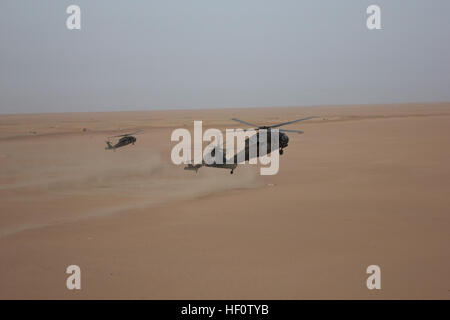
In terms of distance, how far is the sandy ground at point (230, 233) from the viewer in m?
8.73

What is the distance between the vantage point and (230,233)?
12125mm

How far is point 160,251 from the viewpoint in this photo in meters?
10.7

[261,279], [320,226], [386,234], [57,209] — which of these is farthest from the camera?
[57,209]

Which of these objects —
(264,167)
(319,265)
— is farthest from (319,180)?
(319,265)

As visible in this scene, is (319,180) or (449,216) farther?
(319,180)

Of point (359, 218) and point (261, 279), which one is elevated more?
point (359, 218)

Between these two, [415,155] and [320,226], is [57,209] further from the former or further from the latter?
[415,155]

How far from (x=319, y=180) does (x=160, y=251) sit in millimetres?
12250

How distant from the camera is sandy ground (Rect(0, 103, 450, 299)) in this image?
8.73 meters

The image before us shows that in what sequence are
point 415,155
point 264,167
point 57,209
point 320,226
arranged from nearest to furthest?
point 320,226, point 57,209, point 264,167, point 415,155

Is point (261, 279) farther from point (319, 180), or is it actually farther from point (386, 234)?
point (319, 180)
